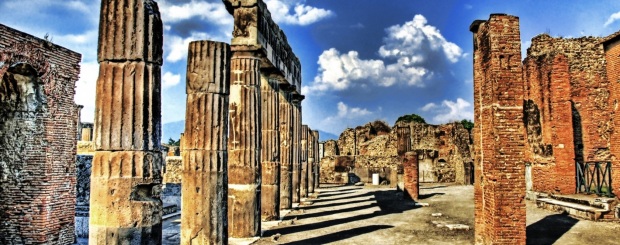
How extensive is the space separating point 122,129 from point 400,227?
8200mm

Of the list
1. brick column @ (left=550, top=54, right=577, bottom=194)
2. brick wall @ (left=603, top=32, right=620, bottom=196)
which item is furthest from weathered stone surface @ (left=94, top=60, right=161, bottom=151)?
brick column @ (left=550, top=54, right=577, bottom=194)

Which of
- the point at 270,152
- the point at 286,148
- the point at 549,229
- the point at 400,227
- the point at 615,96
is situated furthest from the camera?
the point at 286,148

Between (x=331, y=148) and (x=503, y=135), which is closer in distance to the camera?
(x=503, y=135)

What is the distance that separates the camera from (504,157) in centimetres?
799

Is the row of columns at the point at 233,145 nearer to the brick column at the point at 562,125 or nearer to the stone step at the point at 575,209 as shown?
the stone step at the point at 575,209

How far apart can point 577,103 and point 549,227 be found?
9839 mm

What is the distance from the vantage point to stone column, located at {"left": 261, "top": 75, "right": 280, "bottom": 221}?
1226 cm

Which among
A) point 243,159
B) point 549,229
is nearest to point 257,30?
point 243,159

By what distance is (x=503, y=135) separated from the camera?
802 cm

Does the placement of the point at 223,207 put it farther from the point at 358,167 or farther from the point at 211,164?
the point at 358,167

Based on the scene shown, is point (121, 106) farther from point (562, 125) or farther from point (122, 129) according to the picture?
point (562, 125)

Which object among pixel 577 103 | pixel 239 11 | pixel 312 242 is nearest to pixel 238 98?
pixel 239 11

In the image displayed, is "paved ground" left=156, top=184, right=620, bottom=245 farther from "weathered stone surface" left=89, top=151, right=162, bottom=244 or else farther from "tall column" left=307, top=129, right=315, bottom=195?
"tall column" left=307, top=129, right=315, bottom=195

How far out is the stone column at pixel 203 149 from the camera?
23.8 ft
